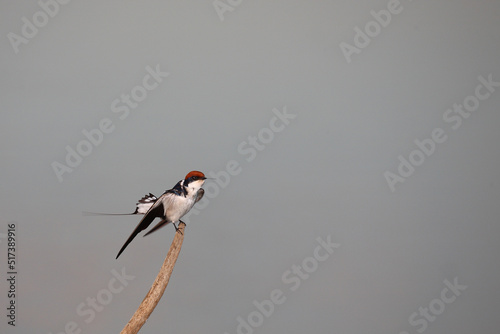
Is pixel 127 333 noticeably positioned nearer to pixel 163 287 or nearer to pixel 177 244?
pixel 163 287

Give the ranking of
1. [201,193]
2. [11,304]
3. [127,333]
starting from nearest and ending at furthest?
1. [127,333]
2. [201,193]
3. [11,304]

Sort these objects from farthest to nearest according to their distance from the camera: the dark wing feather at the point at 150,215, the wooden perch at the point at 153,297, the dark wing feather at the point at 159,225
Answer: the dark wing feather at the point at 159,225 < the dark wing feather at the point at 150,215 < the wooden perch at the point at 153,297

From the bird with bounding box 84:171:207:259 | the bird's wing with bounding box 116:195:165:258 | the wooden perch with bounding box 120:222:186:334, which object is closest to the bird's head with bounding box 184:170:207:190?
the bird with bounding box 84:171:207:259

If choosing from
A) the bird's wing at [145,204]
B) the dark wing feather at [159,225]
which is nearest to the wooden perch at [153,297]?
the dark wing feather at [159,225]

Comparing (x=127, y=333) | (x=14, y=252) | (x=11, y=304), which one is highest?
(x=14, y=252)

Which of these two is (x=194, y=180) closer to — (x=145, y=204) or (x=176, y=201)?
(x=176, y=201)

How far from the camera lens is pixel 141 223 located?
4.38 metres

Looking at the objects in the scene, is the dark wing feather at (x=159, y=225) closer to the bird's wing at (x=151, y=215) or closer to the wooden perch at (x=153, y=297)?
the bird's wing at (x=151, y=215)

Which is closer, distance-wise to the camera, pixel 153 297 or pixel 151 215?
pixel 153 297

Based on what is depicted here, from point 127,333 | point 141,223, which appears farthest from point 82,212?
point 127,333

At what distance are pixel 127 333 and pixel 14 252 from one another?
5.02ft

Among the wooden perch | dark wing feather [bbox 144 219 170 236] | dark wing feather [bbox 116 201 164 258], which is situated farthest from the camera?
dark wing feather [bbox 144 219 170 236]

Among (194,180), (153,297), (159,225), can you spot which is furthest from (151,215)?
(153,297)

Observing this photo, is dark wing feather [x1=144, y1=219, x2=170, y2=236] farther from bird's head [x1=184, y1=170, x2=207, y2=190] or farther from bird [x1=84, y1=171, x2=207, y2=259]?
bird's head [x1=184, y1=170, x2=207, y2=190]
